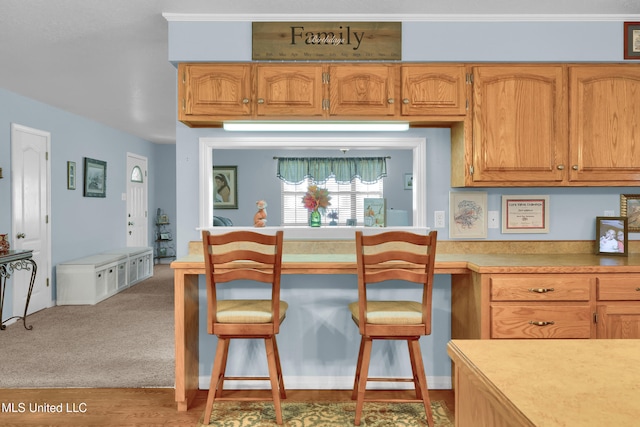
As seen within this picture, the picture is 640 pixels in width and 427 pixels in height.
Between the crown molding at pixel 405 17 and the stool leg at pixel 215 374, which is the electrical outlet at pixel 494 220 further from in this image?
the stool leg at pixel 215 374

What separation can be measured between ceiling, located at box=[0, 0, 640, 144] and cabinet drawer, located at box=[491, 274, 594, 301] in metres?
1.58

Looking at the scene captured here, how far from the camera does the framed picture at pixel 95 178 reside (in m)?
6.38

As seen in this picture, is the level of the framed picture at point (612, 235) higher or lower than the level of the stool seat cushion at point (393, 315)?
higher

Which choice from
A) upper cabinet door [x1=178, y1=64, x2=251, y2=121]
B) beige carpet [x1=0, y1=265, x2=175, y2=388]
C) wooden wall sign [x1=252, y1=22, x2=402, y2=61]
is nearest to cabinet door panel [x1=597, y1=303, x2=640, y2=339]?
wooden wall sign [x1=252, y1=22, x2=402, y2=61]

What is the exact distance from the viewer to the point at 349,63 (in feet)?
9.34

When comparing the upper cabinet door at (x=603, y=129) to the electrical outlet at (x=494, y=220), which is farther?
the electrical outlet at (x=494, y=220)

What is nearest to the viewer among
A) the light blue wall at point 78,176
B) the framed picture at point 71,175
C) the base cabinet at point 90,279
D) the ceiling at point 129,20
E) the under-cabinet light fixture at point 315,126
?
the ceiling at point 129,20

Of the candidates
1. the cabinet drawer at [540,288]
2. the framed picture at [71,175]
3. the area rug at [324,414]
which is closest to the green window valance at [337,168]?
the framed picture at [71,175]

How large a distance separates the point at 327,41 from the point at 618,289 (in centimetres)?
218

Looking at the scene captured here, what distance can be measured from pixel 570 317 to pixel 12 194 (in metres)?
5.17

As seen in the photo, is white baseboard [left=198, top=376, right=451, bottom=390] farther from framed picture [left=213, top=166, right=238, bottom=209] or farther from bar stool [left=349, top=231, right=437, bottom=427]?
framed picture [left=213, top=166, right=238, bottom=209]

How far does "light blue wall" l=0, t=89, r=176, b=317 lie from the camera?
189 inches

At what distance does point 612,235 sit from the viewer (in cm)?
304

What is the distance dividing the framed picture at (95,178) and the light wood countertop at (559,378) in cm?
637
